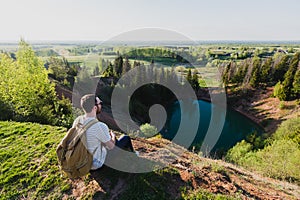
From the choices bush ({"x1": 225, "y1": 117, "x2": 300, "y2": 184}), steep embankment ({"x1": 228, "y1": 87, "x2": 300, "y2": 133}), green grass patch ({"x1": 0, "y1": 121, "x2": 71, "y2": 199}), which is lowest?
steep embankment ({"x1": 228, "y1": 87, "x2": 300, "y2": 133})

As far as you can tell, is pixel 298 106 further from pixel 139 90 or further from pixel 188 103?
pixel 139 90

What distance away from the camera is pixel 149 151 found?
5957 mm

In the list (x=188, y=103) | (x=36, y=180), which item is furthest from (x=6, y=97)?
(x=188, y=103)

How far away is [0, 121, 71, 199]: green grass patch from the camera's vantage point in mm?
4098

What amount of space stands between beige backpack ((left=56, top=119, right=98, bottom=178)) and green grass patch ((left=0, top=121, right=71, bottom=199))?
0.92 meters

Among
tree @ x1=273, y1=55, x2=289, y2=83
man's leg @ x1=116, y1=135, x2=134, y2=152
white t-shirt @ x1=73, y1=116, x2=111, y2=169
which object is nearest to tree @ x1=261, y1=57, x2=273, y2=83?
tree @ x1=273, y1=55, x2=289, y2=83

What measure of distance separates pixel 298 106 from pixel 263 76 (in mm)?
12893

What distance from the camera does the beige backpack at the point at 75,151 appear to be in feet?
11.0

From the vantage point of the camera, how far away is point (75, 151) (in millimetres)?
3371

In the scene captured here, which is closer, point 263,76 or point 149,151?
point 149,151

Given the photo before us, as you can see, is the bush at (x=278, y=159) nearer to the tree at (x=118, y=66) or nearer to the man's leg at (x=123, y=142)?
the man's leg at (x=123, y=142)

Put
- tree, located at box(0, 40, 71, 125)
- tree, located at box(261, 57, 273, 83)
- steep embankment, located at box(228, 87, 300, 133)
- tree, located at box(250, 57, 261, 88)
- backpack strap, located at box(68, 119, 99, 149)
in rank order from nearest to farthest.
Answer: backpack strap, located at box(68, 119, 99, 149), tree, located at box(0, 40, 71, 125), steep embankment, located at box(228, 87, 300, 133), tree, located at box(250, 57, 261, 88), tree, located at box(261, 57, 273, 83)

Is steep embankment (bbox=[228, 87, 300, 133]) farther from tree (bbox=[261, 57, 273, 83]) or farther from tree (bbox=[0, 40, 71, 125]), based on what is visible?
tree (bbox=[0, 40, 71, 125])

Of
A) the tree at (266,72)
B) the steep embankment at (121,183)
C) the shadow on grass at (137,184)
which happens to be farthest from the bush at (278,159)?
the tree at (266,72)
